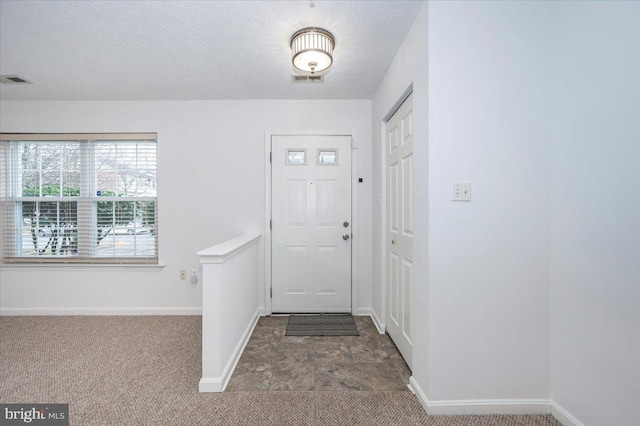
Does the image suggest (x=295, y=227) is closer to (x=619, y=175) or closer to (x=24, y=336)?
(x=619, y=175)

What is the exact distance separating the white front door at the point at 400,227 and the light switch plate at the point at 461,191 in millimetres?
447

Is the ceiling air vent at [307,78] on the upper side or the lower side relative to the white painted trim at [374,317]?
upper

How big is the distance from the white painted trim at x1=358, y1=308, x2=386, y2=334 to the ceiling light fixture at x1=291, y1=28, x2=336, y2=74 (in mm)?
2280

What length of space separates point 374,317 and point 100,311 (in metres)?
2.99

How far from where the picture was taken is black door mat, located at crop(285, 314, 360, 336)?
2611mm

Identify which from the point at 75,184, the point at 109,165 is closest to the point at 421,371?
the point at 109,165

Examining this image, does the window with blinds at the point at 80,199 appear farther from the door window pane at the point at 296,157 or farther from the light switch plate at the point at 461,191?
the light switch plate at the point at 461,191

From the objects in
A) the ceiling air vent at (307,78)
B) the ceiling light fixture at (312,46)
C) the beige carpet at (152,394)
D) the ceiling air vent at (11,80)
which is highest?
the ceiling air vent at (307,78)

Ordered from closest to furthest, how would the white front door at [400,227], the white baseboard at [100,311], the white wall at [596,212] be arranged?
1. the white wall at [596,212]
2. the white front door at [400,227]
3. the white baseboard at [100,311]

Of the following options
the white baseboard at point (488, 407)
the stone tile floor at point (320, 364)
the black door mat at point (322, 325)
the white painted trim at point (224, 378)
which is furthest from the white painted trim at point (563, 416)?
the white painted trim at point (224, 378)

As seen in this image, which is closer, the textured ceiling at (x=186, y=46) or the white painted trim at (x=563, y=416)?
the white painted trim at (x=563, y=416)

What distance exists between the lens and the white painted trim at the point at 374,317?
2621mm

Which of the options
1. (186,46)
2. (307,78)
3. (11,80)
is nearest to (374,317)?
(307,78)

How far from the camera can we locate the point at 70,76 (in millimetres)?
2553
